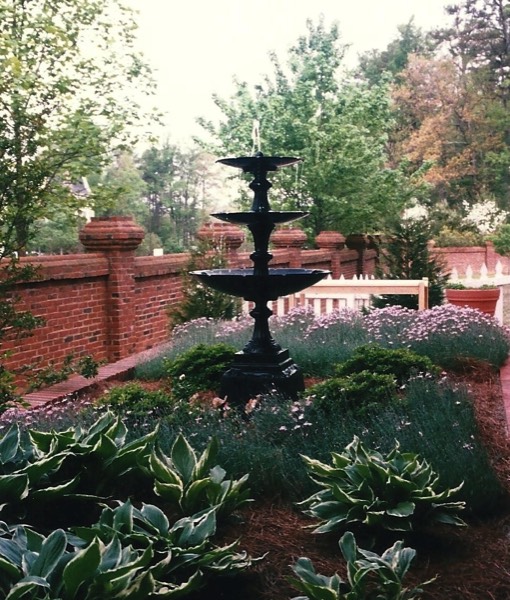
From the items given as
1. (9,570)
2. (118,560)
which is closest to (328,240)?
(118,560)

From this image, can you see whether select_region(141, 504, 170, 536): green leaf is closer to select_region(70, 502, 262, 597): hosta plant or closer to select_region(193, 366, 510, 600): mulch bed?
select_region(70, 502, 262, 597): hosta plant

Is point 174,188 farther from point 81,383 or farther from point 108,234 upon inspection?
point 81,383

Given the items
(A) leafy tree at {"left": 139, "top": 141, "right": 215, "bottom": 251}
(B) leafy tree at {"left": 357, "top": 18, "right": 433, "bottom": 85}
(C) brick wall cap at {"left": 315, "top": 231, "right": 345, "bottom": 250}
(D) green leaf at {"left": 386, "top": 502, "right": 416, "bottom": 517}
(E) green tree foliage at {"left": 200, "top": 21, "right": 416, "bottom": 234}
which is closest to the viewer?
(D) green leaf at {"left": 386, "top": 502, "right": 416, "bottom": 517}

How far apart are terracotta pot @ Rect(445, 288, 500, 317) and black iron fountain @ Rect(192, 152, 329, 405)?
23.7ft

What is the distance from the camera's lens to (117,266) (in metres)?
9.55

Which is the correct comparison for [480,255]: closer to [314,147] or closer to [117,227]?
[314,147]

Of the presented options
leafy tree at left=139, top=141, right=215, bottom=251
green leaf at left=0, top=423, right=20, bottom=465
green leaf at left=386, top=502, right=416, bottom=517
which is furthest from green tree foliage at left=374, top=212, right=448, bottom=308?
leafy tree at left=139, top=141, right=215, bottom=251

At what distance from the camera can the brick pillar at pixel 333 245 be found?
57.7ft

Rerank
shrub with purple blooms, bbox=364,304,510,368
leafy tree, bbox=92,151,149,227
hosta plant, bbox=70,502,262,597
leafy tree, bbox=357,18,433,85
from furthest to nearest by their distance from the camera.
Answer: leafy tree, bbox=357,18,433,85 → leafy tree, bbox=92,151,149,227 → shrub with purple blooms, bbox=364,304,510,368 → hosta plant, bbox=70,502,262,597

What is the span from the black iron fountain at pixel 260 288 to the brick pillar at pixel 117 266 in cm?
378

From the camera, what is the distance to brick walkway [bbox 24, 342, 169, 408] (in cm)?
616

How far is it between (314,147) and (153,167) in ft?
76.8

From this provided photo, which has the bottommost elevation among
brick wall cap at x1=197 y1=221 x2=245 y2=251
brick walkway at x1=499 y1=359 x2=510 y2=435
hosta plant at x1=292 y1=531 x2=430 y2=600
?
brick walkway at x1=499 y1=359 x2=510 y2=435

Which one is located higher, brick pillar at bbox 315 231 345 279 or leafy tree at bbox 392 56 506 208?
leafy tree at bbox 392 56 506 208
